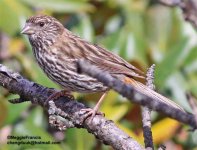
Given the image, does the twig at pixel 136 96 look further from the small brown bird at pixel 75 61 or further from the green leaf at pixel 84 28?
the green leaf at pixel 84 28

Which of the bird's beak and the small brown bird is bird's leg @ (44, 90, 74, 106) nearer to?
the small brown bird

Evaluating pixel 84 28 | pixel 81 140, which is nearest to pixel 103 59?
pixel 81 140

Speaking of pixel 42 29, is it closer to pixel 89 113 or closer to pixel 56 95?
pixel 56 95

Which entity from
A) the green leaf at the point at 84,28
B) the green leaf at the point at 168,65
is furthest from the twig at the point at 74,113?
the green leaf at the point at 84,28

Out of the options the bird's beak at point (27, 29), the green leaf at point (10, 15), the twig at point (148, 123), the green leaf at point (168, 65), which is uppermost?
the green leaf at point (10, 15)

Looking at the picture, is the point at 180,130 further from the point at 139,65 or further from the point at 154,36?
the point at 154,36

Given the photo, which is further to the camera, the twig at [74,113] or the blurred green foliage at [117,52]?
the blurred green foliage at [117,52]

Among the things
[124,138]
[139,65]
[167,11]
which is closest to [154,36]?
[167,11]
